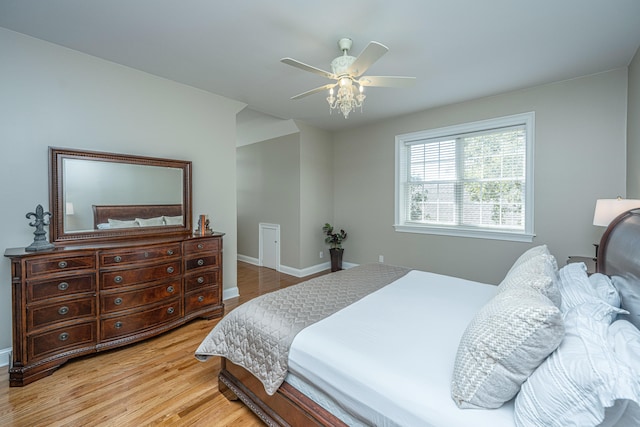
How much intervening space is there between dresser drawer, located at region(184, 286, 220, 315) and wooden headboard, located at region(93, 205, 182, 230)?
94 centimetres

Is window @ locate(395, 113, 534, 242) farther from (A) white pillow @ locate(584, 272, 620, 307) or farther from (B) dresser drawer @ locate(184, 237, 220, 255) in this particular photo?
(B) dresser drawer @ locate(184, 237, 220, 255)

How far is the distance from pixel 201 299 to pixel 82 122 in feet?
6.77

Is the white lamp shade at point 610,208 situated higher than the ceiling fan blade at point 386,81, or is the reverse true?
the ceiling fan blade at point 386,81

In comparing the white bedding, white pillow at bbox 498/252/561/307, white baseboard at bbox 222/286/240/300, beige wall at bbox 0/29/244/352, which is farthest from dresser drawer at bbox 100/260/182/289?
white pillow at bbox 498/252/561/307

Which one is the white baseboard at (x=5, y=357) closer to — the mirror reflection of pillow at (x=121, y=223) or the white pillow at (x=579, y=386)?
the mirror reflection of pillow at (x=121, y=223)

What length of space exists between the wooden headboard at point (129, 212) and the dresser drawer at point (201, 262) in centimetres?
62

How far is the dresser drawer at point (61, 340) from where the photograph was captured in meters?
1.98

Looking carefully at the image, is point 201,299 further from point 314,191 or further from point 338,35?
point 338,35

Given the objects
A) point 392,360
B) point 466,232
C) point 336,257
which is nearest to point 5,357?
point 392,360

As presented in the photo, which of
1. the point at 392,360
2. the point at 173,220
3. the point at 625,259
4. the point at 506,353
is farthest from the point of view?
the point at 173,220

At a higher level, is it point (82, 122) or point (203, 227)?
point (82, 122)

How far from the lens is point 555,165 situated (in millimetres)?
3119

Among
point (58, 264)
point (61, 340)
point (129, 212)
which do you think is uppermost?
point (129, 212)

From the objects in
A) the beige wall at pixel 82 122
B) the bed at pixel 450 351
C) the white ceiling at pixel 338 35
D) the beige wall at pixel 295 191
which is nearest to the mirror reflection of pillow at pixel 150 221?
the beige wall at pixel 82 122
